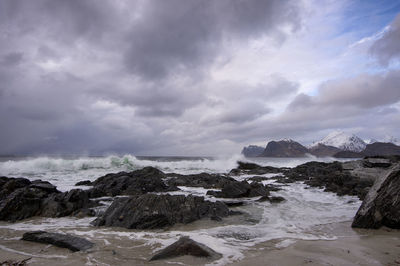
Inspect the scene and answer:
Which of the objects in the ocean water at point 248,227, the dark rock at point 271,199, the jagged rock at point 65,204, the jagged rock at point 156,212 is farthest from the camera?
the dark rock at point 271,199

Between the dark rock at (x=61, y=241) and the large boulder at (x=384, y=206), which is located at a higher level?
the large boulder at (x=384, y=206)

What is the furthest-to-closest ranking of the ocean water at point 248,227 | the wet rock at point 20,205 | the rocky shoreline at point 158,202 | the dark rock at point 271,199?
the dark rock at point 271,199, the wet rock at point 20,205, the rocky shoreline at point 158,202, the ocean water at point 248,227

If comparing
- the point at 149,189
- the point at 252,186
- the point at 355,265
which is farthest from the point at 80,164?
the point at 355,265

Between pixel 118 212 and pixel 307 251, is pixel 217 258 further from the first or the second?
pixel 118 212

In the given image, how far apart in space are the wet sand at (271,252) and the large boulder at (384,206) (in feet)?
0.81

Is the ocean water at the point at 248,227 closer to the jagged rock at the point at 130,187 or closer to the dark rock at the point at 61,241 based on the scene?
the dark rock at the point at 61,241

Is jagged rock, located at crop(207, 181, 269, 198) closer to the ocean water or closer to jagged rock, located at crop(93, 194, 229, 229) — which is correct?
the ocean water

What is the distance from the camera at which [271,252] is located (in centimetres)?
447

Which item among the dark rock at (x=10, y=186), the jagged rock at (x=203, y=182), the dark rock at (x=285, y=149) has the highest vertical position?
the dark rock at (x=285, y=149)

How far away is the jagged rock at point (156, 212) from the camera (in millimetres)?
6902

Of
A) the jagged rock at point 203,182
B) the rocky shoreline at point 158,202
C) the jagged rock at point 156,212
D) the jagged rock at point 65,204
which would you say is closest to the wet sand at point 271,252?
the rocky shoreline at point 158,202

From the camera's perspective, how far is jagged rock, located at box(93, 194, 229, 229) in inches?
272

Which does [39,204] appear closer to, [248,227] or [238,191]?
[248,227]

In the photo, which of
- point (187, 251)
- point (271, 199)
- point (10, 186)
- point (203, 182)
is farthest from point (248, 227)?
point (10, 186)
